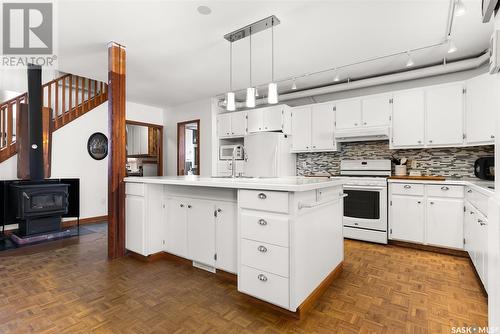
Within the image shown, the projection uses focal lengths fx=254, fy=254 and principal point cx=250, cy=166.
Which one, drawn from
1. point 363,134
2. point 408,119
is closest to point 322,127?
point 363,134

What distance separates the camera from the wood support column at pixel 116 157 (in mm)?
3041

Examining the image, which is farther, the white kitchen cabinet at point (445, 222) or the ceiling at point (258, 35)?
the white kitchen cabinet at point (445, 222)

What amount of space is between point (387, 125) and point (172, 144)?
4.79m

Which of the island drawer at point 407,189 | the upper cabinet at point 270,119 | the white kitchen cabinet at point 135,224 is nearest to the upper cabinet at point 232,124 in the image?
the upper cabinet at point 270,119

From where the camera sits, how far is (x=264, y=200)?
6.21 ft

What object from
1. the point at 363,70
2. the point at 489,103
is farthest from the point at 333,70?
the point at 489,103

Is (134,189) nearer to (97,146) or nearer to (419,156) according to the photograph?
(97,146)

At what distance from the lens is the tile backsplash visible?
3.55 metres

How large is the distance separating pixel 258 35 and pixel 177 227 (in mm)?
2376

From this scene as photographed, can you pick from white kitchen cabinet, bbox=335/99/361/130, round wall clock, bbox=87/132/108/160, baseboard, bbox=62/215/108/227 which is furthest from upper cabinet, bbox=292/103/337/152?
baseboard, bbox=62/215/108/227

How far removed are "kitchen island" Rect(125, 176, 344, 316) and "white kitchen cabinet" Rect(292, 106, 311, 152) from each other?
2201 millimetres

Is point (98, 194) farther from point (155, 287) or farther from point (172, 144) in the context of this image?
point (155, 287)

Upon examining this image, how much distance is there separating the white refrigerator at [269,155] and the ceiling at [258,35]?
1075mm

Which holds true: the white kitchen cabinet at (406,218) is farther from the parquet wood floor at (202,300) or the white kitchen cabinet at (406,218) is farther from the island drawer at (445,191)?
the parquet wood floor at (202,300)
